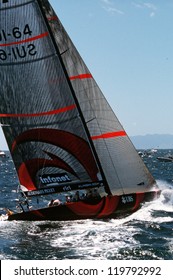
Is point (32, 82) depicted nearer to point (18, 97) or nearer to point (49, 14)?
point (18, 97)

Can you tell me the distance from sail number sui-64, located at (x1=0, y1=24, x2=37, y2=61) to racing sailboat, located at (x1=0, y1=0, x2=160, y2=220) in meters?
0.05

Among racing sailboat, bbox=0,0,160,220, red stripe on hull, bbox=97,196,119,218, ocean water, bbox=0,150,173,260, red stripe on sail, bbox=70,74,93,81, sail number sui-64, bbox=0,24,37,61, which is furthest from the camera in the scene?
red stripe on sail, bbox=70,74,93,81

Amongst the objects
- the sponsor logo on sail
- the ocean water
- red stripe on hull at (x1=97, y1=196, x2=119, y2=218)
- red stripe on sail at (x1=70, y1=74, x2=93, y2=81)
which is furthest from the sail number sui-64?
the ocean water

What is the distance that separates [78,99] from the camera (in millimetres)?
23875

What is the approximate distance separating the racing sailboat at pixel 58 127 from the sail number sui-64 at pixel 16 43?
0.16 ft

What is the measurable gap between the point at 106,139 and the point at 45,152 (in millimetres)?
3268

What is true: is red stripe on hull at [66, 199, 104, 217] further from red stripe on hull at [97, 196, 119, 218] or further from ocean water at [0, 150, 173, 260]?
ocean water at [0, 150, 173, 260]

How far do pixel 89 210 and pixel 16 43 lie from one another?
9.22 meters

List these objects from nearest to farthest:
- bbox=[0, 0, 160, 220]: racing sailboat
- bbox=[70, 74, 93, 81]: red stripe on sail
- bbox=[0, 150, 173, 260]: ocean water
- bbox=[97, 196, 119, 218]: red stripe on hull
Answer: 1. bbox=[0, 150, 173, 260]: ocean water
2. bbox=[97, 196, 119, 218]: red stripe on hull
3. bbox=[0, 0, 160, 220]: racing sailboat
4. bbox=[70, 74, 93, 81]: red stripe on sail

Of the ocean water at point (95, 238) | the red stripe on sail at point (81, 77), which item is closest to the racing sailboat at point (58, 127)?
the red stripe on sail at point (81, 77)

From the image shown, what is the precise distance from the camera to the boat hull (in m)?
22.7

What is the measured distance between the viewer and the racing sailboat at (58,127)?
22969mm

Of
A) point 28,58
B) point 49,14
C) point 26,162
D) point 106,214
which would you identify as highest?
point 49,14
